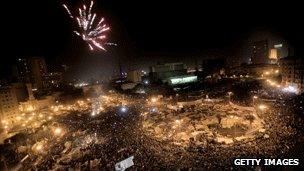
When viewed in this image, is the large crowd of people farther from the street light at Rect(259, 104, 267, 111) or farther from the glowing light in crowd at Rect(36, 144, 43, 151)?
the street light at Rect(259, 104, 267, 111)

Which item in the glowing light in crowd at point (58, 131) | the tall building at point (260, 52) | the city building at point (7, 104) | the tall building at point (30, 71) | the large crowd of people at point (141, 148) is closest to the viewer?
the large crowd of people at point (141, 148)

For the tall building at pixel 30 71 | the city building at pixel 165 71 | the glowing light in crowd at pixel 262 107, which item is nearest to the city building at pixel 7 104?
the tall building at pixel 30 71

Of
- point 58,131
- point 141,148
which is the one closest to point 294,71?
point 141,148

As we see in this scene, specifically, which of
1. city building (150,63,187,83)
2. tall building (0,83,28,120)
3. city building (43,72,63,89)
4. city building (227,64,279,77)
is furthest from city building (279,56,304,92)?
city building (43,72,63,89)

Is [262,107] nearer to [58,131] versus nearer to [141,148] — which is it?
[141,148]

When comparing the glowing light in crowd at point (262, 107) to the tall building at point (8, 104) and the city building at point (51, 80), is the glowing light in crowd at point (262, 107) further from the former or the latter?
the city building at point (51, 80)
